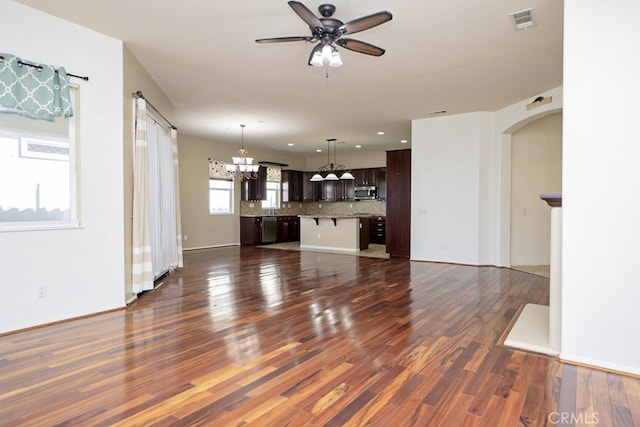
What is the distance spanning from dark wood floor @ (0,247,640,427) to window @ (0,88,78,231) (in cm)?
104

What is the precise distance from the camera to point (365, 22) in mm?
2848

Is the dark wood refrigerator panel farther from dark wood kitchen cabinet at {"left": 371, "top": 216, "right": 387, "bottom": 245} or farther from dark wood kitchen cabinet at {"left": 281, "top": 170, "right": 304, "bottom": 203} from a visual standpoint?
dark wood kitchen cabinet at {"left": 281, "top": 170, "right": 304, "bottom": 203}

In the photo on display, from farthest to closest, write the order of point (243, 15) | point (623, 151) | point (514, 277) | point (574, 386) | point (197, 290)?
point (514, 277) → point (197, 290) → point (243, 15) → point (623, 151) → point (574, 386)

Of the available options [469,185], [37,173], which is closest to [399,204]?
[469,185]

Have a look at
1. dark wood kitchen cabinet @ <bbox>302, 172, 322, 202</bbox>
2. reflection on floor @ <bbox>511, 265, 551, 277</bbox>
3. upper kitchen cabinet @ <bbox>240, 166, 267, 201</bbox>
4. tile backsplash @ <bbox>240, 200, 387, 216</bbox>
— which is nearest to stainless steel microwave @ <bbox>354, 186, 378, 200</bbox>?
tile backsplash @ <bbox>240, 200, 387, 216</bbox>

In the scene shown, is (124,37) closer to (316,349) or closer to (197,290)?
(197,290)

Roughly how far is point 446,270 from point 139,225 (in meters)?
4.91

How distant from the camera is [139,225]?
4.36 meters

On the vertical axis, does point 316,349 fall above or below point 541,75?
below

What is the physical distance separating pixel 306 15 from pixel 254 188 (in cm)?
834

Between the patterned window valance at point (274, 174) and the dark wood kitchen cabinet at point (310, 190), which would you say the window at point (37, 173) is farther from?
the dark wood kitchen cabinet at point (310, 190)

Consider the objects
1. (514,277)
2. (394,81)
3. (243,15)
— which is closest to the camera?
(243,15)

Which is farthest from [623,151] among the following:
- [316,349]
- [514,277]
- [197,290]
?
[197,290]

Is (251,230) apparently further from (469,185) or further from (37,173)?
(37,173)
